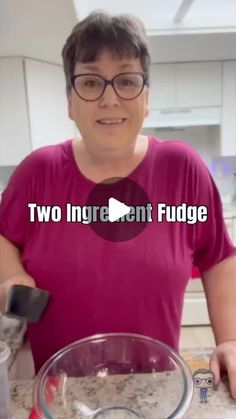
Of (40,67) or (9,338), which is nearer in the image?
(9,338)

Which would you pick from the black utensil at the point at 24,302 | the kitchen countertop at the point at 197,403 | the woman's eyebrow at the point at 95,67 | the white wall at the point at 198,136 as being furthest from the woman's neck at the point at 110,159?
the white wall at the point at 198,136

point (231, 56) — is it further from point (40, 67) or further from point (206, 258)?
point (206, 258)

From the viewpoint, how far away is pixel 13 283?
1.89 feet

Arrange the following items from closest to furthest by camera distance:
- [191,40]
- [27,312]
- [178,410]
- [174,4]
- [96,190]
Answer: [178,410] < [27,312] < [96,190] < [174,4] < [191,40]

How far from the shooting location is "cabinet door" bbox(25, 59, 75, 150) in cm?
189

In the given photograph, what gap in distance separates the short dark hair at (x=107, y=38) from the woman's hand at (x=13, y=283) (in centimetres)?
31

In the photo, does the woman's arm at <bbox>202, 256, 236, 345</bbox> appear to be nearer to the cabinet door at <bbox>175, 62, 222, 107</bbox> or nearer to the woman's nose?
the woman's nose

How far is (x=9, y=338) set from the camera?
1.79ft

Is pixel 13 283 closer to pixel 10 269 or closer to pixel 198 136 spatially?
pixel 10 269

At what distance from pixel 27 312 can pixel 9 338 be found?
46 millimetres

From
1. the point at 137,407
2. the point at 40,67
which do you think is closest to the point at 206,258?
the point at 137,407

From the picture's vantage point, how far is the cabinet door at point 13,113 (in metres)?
1.86

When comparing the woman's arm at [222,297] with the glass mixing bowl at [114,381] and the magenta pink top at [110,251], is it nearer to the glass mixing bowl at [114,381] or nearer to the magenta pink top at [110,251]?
the magenta pink top at [110,251]

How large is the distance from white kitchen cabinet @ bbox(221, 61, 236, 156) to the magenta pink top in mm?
1809
